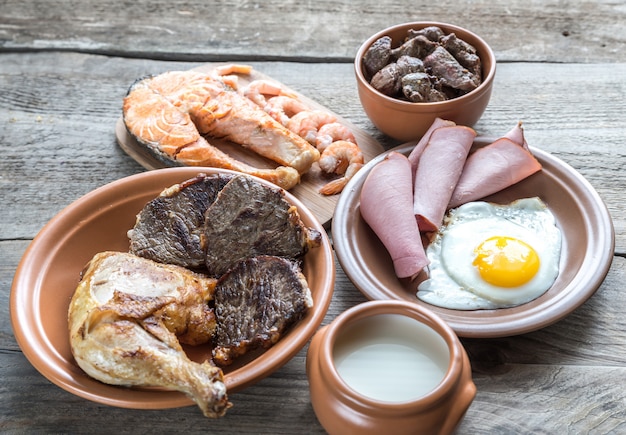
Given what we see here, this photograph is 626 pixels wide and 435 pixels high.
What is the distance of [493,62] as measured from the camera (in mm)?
2854

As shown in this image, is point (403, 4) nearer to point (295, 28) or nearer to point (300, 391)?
point (295, 28)

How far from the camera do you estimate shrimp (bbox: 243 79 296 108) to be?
10.5 feet

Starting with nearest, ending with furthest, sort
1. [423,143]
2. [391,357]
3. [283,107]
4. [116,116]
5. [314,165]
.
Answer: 1. [391,357]
2. [423,143]
3. [314,165]
4. [283,107]
5. [116,116]

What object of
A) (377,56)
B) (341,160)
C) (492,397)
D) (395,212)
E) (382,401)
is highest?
(377,56)

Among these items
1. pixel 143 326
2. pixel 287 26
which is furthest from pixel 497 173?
pixel 287 26

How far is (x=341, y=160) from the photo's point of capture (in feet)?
9.46

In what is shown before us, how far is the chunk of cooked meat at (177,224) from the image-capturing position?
2.21 metres

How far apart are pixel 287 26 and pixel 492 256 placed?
2.09m

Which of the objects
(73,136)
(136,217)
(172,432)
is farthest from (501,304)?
(73,136)

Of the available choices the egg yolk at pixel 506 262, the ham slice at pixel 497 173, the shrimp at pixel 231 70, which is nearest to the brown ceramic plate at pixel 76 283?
the egg yolk at pixel 506 262

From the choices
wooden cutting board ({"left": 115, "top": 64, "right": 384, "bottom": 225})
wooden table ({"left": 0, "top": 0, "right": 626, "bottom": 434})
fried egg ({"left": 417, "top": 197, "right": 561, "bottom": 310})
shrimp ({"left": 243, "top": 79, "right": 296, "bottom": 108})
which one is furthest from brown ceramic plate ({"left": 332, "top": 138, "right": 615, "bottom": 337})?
shrimp ({"left": 243, "top": 79, "right": 296, "bottom": 108})

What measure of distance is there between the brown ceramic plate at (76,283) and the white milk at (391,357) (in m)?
0.17

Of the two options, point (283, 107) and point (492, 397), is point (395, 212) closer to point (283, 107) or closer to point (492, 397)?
point (492, 397)

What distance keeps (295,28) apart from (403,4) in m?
0.65
